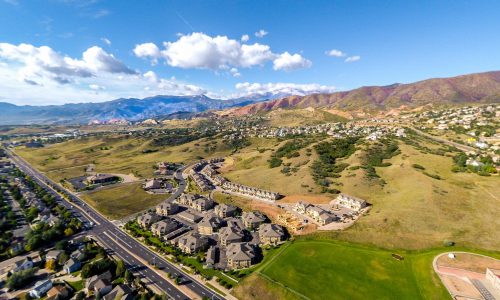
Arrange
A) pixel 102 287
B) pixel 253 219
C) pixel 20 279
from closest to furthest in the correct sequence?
pixel 102 287
pixel 20 279
pixel 253 219

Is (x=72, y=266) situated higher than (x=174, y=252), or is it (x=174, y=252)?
(x=72, y=266)

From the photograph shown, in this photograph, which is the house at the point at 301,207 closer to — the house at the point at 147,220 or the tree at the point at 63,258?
the house at the point at 147,220

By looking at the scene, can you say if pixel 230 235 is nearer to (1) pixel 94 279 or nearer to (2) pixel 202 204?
(2) pixel 202 204

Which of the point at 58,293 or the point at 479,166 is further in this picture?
the point at 479,166

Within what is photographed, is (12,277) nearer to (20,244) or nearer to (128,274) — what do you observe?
(20,244)

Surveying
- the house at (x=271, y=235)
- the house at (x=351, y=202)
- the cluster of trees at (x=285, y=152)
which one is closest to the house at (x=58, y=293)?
the house at (x=271, y=235)

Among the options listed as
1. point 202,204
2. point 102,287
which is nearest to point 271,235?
point 202,204

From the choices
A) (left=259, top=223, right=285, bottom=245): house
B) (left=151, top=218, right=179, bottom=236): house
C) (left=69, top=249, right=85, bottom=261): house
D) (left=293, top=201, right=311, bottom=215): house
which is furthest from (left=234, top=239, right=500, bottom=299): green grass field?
(left=69, top=249, right=85, bottom=261): house

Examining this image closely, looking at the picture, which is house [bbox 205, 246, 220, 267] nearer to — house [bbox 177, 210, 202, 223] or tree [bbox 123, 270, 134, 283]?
tree [bbox 123, 270, 134, 283]
